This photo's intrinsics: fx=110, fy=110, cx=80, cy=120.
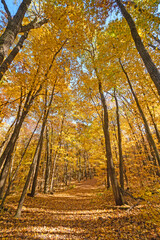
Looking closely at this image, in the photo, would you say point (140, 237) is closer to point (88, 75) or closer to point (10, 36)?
point (10, 36)

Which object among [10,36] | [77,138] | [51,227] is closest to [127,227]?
[51,227]

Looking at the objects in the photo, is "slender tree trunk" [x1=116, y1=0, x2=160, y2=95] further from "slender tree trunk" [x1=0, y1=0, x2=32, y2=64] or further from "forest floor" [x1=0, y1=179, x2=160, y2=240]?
"forest floor" [x1=0, y1=179, x2=160, y2=240]

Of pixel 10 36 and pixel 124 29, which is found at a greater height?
pixel 124 29

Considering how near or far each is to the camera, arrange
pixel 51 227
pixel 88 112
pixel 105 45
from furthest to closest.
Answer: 1. pixel 88 112
2. pixel 105 45
3. pixel 51 227

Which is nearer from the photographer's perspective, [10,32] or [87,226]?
[10,32]

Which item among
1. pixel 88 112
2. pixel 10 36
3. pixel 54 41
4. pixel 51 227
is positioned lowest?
pixel 51 227

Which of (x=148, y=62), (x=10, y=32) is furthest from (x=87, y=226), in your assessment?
(x=10, y=32)

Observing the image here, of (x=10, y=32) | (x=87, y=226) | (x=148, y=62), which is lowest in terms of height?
(x=87, y=226)

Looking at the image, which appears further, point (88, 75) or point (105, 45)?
point (88, 75)

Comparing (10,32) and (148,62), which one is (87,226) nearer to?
(148,62)

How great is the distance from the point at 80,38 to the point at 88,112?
569cm

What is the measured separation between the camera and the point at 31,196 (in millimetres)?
8742

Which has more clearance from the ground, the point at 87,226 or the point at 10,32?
the point at 10,32

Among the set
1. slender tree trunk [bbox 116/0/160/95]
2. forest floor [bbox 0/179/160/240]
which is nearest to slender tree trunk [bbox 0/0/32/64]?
slender tree trunk [bbox 116/0/160/95]
